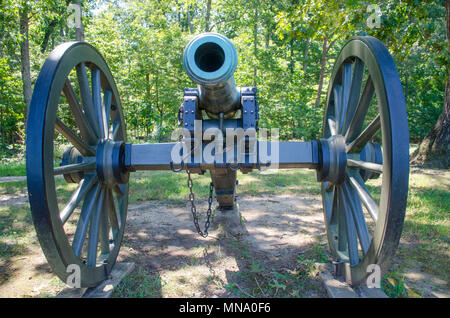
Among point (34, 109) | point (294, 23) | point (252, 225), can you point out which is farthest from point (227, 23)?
point (34, 109)

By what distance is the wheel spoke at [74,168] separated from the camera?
2154 mm

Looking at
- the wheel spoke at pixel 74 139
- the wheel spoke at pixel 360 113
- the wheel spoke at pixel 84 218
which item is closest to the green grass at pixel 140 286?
the wheel spoke at pixel 84 218

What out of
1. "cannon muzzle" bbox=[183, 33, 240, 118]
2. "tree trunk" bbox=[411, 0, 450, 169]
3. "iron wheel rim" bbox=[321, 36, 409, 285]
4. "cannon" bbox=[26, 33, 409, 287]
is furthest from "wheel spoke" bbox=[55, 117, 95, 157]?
"tree trunk" bbox=[411, 0, 450, 169]

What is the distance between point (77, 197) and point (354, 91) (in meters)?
2.28

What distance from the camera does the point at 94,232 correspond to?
2467 mm

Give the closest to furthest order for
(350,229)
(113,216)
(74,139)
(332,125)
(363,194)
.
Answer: (363,194) < (74,139) < (350,229) < (113,216) < (332,125)

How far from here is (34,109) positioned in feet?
6.08

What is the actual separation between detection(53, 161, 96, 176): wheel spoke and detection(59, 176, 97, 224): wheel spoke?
0.10m

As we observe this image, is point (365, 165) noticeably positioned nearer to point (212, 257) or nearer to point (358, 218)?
point (358, 218)

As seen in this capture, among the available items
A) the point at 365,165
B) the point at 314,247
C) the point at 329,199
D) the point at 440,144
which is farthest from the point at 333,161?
the point at 440,144

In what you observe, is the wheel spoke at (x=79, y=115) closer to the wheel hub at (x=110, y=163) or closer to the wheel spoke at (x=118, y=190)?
Result: the wheel hub at (x=110, y=163)

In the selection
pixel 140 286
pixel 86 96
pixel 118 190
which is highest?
pixel 86 96

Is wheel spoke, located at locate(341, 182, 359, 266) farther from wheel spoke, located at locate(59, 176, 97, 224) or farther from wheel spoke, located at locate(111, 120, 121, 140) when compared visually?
wheel spoke, located at locate(111, 120, 121, 140)
